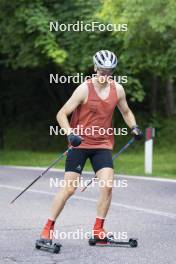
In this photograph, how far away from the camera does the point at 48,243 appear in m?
7.85

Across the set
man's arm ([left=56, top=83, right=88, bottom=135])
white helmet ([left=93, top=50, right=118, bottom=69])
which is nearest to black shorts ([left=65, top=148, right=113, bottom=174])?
man's arm ([left=56, top=83, right=88, bottom=135])

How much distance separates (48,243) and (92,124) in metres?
1.19

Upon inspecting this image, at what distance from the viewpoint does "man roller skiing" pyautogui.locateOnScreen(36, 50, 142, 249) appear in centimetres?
793

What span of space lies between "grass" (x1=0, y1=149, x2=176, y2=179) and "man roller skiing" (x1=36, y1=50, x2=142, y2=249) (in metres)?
8.73

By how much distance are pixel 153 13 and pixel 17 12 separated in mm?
8657

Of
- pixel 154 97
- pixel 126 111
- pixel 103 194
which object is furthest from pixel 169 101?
pixel 103 194

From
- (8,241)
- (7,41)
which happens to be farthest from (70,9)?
(8,241)

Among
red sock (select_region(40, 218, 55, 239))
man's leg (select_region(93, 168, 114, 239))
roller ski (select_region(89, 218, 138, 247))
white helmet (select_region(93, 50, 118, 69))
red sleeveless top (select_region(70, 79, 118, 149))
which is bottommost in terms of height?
roller ski (select_region(89, 218, 138, 247))

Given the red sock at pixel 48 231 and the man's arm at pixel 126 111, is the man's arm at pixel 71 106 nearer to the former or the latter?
the man's arm at pixel 126 111

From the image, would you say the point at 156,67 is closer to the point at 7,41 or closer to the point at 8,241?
the point at 7,41

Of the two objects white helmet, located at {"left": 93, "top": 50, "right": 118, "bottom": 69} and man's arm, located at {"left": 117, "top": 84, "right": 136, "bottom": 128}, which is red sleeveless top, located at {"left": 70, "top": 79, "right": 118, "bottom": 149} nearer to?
man's arm, located at {"left": 117, "top": 84, "right": 136, "bottom": 128}

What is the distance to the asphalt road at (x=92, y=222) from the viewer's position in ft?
24.9

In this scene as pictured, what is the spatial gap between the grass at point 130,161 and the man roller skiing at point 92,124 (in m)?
8.73

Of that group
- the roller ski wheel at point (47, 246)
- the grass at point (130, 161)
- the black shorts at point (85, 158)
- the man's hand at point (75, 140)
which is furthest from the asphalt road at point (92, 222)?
the grass at point (130, 161)
